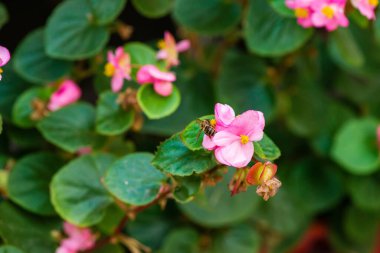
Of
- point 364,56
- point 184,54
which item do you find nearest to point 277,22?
point 184,54

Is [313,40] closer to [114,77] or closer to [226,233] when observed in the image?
[226,233]

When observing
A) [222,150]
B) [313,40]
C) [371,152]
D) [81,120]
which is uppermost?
[222,150]

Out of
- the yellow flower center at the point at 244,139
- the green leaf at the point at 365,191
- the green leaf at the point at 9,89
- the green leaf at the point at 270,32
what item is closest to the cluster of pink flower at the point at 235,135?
the yellow flower center at the point at 244,139

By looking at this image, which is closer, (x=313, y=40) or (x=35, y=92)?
(x=35, y=92)

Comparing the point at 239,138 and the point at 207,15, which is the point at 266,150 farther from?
the point at 207,15

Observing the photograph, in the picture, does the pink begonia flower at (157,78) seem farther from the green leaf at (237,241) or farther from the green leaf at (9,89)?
the green leaf at (237,241)

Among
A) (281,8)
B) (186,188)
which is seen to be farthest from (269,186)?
(281,8)
